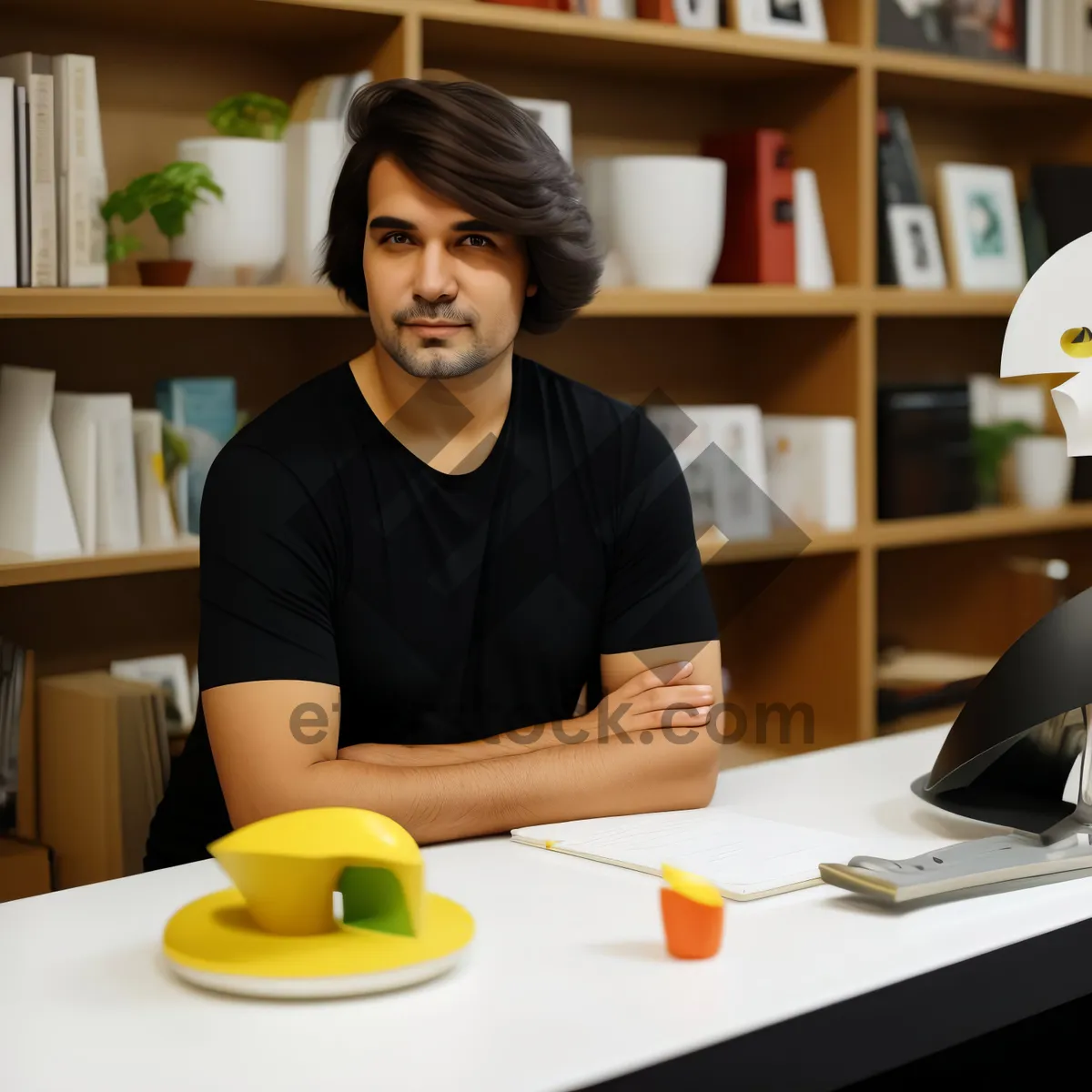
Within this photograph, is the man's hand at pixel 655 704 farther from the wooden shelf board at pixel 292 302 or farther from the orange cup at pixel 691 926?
the wooden shelf board at pixel 292 302

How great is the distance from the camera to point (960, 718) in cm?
132

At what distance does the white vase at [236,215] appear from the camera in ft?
7.11

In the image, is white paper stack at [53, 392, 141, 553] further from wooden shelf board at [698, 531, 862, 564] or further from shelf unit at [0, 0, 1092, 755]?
wooden shelf board at [698, 531, 862, 564]

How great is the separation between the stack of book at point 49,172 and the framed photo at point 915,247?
62.7 inches

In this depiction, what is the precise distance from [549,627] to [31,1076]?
96cm

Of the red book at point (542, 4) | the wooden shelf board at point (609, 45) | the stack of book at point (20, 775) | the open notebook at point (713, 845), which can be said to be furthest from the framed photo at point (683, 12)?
the open notebook at point (713, 845)

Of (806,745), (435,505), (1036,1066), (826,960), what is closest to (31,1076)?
(826,960)

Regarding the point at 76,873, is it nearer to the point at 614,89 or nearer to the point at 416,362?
the point at 416,362

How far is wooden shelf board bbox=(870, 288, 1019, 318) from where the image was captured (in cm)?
287

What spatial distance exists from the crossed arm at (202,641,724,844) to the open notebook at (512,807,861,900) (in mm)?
29

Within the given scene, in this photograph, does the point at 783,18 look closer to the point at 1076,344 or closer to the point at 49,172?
the point at 49,172

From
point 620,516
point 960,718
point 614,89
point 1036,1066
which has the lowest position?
point 1036,1066

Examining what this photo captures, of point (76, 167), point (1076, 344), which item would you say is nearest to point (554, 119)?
point (76, 167)

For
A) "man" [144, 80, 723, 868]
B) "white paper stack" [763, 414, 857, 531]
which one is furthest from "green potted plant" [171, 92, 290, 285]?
"white paper stack" [763, 414, 857, 531]
